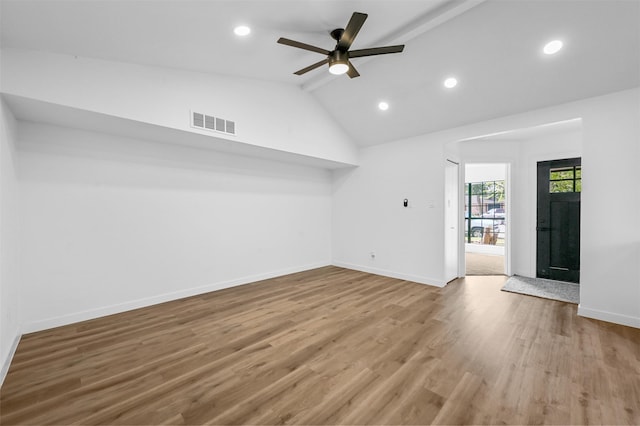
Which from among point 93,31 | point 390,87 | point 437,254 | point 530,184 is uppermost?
point 390,87

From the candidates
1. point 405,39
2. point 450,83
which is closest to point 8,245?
point 405,39

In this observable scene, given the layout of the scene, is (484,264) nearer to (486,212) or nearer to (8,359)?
(486,212)

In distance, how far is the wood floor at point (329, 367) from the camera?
1.82m

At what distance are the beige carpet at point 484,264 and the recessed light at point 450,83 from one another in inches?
155

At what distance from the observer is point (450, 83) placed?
3820mm

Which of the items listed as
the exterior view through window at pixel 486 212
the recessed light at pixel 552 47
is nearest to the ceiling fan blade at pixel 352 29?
the recessed light at pixel 552 47

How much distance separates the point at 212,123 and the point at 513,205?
5964 millimetres

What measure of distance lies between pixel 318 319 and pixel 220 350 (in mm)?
1195

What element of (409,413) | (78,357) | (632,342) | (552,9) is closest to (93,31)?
(78,357)

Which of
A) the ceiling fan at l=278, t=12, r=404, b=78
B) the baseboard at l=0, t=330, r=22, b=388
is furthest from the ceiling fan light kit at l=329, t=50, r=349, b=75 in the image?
the baseboard at l=0, t=330, r=22, b=388

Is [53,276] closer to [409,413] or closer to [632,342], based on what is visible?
[409,413]

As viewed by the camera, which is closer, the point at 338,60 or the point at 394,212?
the point at 338,60

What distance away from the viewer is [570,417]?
1778mm

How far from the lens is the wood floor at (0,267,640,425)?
182 cm
